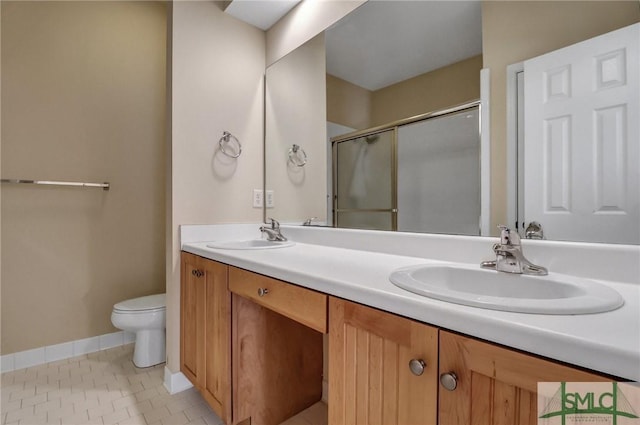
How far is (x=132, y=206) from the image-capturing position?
2234mm

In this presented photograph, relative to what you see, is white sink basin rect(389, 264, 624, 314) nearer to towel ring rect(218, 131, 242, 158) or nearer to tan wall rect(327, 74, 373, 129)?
tan wall rect(327, 74, 373, 129)

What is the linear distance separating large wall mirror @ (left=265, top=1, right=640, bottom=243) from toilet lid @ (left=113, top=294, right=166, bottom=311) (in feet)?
2.96

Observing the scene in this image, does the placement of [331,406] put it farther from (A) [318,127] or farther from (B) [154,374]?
(B) [154,374]

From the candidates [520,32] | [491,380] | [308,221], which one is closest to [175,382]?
[308,221]

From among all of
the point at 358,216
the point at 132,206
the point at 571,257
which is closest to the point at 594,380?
the point at 571,257

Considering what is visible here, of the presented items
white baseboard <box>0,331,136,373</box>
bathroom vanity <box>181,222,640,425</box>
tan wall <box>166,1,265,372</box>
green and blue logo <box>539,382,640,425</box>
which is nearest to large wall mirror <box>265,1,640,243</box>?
tan wall <box>166,1,265,372</box>

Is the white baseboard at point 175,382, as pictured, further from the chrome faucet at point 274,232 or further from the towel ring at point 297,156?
the towel ring at point 297,156

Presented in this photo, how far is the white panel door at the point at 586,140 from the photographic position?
31.4 inches

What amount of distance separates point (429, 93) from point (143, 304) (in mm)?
2020

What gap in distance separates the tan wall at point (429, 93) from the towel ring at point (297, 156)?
22.1 inches

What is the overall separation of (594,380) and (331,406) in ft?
1.95

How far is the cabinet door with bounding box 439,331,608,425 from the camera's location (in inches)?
18.5

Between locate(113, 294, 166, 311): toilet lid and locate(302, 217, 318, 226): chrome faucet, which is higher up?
locate(302, 217, 318, 226): chrome faucet

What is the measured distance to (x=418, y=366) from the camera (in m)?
0.61
